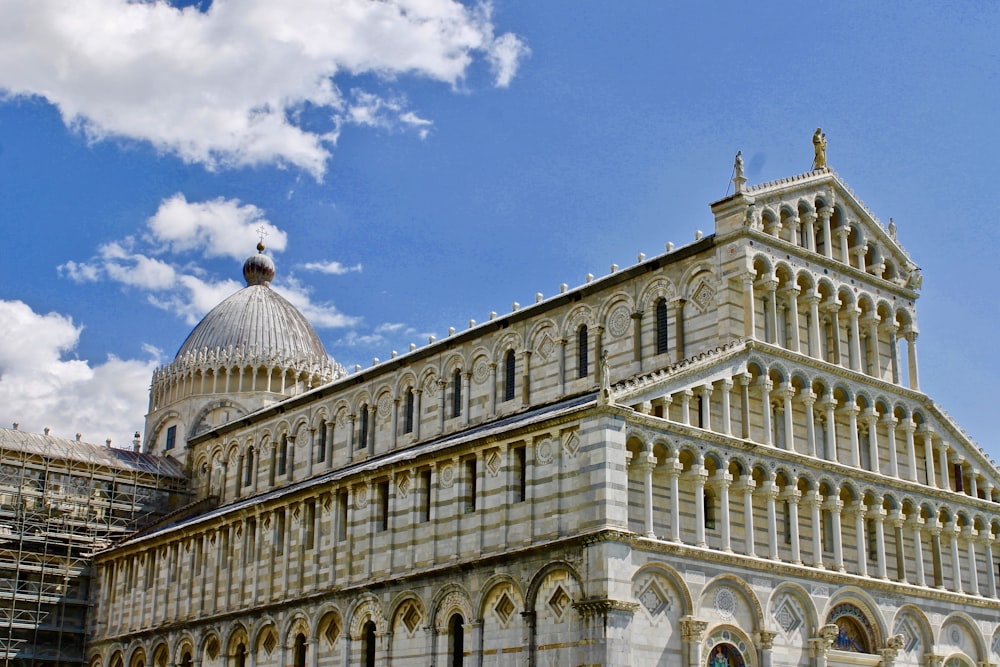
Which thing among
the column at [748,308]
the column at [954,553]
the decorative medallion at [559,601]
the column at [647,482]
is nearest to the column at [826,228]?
the column at [748,308]

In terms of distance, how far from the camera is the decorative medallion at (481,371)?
1840 inches

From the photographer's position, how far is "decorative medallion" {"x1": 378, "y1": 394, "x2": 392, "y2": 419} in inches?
1997

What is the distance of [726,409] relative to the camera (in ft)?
120

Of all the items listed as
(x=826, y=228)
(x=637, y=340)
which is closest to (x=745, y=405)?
(x=637, y=340)

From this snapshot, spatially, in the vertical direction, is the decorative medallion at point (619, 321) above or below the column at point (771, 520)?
above

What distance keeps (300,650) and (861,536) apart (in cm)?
1835

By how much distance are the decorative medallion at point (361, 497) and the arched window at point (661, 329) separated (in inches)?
406

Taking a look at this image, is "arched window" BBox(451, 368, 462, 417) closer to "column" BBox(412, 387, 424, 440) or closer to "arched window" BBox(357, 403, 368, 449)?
"column" BBox(412, 387, 424, 440)

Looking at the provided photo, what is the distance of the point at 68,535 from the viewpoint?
184 feet

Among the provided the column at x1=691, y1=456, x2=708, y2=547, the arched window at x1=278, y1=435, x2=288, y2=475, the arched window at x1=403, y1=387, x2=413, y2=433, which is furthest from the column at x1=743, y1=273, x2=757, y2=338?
the arched window at x1=278, y1=435, x2=288, y2=475

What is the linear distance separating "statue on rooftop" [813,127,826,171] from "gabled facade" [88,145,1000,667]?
1.04 metres

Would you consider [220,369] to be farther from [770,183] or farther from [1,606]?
[770,183]

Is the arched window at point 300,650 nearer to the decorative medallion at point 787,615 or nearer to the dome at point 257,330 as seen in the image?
the decorative medallion at point 787,615

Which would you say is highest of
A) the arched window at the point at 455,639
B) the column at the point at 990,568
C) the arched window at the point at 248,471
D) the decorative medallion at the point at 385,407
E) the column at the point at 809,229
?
the column at the point at 809,229
